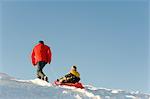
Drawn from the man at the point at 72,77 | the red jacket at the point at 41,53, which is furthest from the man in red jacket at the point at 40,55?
the man at the point at 72,77

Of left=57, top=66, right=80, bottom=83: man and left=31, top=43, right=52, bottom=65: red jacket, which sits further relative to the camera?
left=31, top=43, right=52, bottom=65: red jacket

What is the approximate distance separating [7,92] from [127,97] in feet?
16.1

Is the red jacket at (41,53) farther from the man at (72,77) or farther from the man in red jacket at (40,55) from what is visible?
the man at (72,77)

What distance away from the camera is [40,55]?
19.0 meters

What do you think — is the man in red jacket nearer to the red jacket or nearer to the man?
the red jacket

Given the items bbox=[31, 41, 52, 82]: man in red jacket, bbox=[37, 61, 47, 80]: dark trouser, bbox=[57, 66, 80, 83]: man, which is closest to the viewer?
bbox=[57, 66, 80, 83]: man

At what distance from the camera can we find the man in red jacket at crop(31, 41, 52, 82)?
744 inches

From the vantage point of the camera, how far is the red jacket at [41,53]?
62.2 feet

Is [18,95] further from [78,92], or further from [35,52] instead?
[35,52]

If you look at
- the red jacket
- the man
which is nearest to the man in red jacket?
the red jacket

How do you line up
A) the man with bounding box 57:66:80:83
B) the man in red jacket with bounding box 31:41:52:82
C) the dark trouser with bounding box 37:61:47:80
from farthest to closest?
the man in red jacket with bounding box 31:41:52:82 → the dark trouser with bounding box 37:61:47:80 → the man with bounding box 57:66:80:83

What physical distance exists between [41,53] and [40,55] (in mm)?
99

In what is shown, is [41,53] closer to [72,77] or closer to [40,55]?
[40,55]

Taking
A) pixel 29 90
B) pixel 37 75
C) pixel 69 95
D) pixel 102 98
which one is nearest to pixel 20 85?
pixel 29 90
